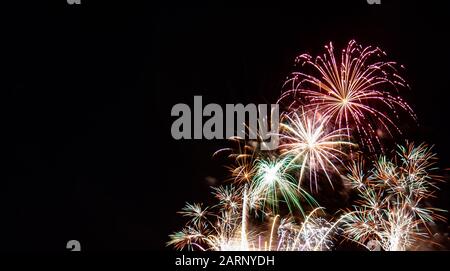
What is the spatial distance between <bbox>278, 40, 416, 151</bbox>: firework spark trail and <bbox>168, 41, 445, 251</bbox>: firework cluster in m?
0.02

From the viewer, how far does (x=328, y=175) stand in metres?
8.34

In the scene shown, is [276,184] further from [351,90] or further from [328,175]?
[351,90]

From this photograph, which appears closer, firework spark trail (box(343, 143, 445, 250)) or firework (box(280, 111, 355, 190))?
firework spark trail (box(343, 143, 445, 250))

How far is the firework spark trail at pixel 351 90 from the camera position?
26.7 ft

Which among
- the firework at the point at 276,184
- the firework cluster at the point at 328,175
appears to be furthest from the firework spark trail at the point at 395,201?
the firework at the point at 276,184

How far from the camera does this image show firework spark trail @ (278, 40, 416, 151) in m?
8.13

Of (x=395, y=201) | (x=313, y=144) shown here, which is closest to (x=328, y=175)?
(x=313, y=144)

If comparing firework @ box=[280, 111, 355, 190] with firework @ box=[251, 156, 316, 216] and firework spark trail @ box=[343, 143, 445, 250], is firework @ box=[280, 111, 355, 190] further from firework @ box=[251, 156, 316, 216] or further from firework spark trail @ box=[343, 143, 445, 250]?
firework spark trail @ box=[343, 143, 445, 250]

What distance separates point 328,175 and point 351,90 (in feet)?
5.34

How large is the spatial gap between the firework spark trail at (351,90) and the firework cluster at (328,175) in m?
0.02

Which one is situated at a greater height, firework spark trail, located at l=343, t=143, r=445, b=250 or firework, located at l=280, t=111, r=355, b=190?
firework, located at l=280, t=111, r=355, b=190

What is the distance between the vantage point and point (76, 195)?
29.1ft

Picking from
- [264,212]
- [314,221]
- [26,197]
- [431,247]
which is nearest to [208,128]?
[264,212]

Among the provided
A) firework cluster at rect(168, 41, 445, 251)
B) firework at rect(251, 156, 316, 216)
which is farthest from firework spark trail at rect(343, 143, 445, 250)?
firework at rect(251, 156, 316, 216)
